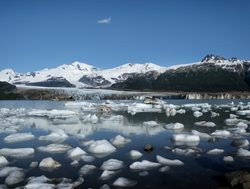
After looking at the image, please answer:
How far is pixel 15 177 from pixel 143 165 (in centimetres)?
389

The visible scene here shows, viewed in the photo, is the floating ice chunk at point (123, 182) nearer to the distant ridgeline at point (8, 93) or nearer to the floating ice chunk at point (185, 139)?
the floating ice chunk at point (185, 139)

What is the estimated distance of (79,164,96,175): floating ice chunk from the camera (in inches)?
428

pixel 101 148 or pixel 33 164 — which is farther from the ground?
pixel 101 148

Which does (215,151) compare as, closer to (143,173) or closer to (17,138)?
(143,173)

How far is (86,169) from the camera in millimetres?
11172

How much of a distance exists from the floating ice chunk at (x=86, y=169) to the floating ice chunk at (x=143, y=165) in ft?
3.94

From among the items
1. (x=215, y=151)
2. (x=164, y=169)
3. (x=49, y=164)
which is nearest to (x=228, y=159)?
(x=215, y=151)

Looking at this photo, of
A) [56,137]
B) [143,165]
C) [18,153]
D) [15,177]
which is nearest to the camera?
[15,177]

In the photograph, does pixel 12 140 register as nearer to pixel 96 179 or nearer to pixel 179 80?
pixel 96 179

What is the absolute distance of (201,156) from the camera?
43.1ft

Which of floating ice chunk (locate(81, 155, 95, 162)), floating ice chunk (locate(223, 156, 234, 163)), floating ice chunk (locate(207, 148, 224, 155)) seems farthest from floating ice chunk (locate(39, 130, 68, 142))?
floating ice chunk (locate(223, 156, 234, 163))

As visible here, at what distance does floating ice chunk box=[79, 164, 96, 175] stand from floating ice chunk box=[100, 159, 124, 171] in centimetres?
31

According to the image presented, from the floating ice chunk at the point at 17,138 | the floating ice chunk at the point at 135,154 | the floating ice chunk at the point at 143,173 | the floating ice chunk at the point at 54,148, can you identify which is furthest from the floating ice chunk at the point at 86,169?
the floating ice chunk at the point at 17,138

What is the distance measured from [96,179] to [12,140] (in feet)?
28.4
